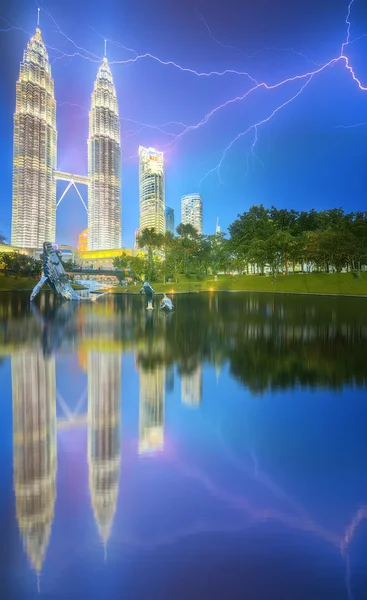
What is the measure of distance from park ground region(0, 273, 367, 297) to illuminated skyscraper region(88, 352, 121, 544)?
29747mm

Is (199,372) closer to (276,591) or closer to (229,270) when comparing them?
(276,591)

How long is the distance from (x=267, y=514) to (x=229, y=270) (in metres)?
47.2

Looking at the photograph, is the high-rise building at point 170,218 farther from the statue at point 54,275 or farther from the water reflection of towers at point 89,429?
the water reflection of towers at point 89,429

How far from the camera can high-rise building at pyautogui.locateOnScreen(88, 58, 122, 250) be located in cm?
4588

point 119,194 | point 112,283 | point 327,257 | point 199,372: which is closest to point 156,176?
point 119,194

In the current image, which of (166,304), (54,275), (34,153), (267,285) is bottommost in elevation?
(166,304)

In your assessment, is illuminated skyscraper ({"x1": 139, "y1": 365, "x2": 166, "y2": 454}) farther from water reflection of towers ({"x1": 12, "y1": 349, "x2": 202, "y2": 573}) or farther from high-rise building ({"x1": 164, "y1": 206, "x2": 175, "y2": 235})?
high-rise building ({"x1": 164, "y1": 206, "x2": 175, "y2": 235})

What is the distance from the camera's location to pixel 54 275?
843 inches

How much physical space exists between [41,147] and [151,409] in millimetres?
41131

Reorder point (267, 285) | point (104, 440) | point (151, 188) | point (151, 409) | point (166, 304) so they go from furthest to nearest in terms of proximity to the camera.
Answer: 1. point (151, 188)
2. point (267, 285)
3. point (166, 304)
4. point (151, 409)
5. point (104, 440)

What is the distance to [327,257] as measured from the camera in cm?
4000

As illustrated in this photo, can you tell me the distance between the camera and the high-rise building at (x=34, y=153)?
1430 inches

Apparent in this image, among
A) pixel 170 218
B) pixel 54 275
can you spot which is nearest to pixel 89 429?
pixel 54 275

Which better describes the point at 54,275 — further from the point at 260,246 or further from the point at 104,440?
the point at 260,246
